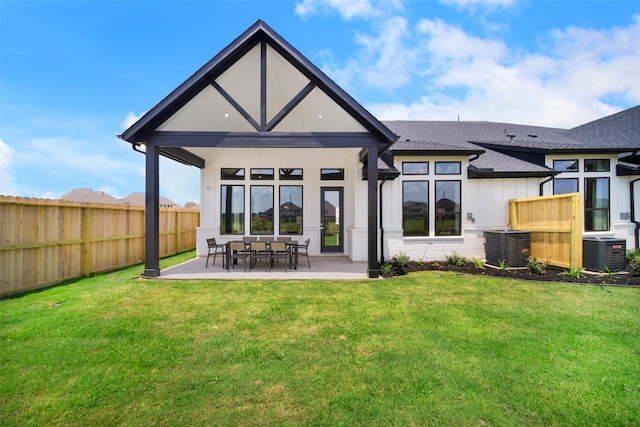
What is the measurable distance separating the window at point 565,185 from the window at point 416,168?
15.1 ft

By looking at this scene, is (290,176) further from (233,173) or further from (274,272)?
(274,272)

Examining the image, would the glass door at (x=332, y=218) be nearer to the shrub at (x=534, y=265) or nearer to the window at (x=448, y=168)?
the window at (x=448, y=168)

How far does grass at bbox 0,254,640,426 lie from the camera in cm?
236

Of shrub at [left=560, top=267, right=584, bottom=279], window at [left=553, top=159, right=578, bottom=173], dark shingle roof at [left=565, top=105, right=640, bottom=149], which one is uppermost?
dark shingle roof at [left=565, top=105, right=640, bottom=149]

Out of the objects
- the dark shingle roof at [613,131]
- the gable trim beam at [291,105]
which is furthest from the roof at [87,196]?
the dark shingle roof at [613,131]

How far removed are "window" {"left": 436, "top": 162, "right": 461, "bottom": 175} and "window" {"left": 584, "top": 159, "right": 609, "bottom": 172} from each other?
476 centimetres

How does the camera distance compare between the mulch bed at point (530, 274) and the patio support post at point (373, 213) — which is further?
the patio support post at point (373, 213)

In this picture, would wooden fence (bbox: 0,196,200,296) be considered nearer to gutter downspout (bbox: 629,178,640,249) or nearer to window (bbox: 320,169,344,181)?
window (bbox: 320,169,344,181)

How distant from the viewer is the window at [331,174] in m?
10.6

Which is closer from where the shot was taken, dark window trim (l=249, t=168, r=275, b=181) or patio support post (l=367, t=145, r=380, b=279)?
patio support post (l=367, t=145, r=380, b=279)

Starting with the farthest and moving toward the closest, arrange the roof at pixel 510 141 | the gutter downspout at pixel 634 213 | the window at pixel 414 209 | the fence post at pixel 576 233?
the gutter downspout at pixel 634 213 < the window at pixel 414 209 < the roof at pixel 510 141 < the fence post at pixel 576 233

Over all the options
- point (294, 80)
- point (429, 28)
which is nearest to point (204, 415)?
point (294, 80)

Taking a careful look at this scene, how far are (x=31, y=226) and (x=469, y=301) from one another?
8.76 meters

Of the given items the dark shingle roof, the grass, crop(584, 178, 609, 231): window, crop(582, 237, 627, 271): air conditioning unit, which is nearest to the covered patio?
the grass
